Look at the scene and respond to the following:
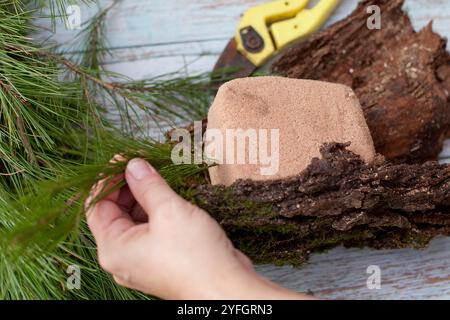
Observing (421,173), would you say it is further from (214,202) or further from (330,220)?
(214,202)

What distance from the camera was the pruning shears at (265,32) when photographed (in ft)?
3.35

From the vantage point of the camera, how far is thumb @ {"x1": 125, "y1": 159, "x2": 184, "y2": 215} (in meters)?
0.65

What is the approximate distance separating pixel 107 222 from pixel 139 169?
7 centimetres

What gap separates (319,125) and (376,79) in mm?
228

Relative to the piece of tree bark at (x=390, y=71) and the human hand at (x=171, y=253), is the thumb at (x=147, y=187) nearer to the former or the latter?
the human hand at (x=171, y=253)

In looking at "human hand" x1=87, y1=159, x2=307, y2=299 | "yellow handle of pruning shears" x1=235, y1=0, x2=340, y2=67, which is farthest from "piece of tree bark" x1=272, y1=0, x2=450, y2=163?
"human hand" x1=87, y1=159, x2=307, y2=299

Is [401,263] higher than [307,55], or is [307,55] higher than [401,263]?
[307,55]

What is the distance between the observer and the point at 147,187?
663 mm

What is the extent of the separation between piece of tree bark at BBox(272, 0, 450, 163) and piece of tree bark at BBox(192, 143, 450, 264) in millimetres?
139

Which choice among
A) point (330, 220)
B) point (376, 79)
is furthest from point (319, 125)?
point (376, 79)

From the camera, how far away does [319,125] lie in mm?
767

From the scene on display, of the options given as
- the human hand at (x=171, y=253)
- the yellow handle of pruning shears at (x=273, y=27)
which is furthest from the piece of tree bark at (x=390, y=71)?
the human hand at (x=171, y=253)

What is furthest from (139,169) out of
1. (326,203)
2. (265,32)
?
(265,32)

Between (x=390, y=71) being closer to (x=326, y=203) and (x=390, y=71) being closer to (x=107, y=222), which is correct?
(x=326, y=203)
